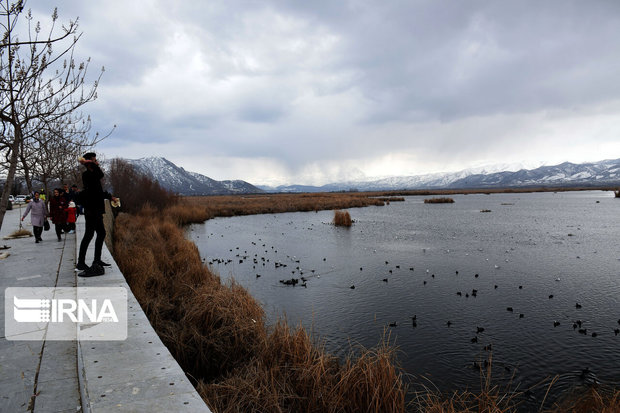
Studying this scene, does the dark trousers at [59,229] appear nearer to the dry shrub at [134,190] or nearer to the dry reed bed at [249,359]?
the dry reed bed at [249,359]

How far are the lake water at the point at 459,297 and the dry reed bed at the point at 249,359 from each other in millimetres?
1564

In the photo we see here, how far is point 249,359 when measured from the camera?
5.63m

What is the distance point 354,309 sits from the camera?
9.41m

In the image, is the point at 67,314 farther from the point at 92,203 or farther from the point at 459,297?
the point at 459,297

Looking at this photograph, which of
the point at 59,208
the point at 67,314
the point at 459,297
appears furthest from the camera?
the point at 59,208

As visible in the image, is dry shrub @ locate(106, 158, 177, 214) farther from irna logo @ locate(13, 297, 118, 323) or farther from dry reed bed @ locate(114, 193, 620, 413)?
irna logo @ locate(13, 297, 118, 323)

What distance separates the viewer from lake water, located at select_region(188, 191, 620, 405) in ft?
21.8

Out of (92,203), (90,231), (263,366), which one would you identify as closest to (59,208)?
(90,231)

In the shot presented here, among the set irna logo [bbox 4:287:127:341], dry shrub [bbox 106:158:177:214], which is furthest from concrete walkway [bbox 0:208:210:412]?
dry shrub [bbox 106:158:177:214]

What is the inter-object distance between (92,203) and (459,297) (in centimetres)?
971

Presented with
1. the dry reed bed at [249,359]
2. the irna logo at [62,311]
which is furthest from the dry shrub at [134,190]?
the irna logo at [62,311]

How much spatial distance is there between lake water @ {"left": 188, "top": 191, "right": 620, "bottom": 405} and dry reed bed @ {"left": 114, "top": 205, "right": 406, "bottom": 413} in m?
1.56

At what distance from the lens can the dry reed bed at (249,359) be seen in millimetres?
4180

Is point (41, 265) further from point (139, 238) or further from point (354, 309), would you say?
point (354, 309)
